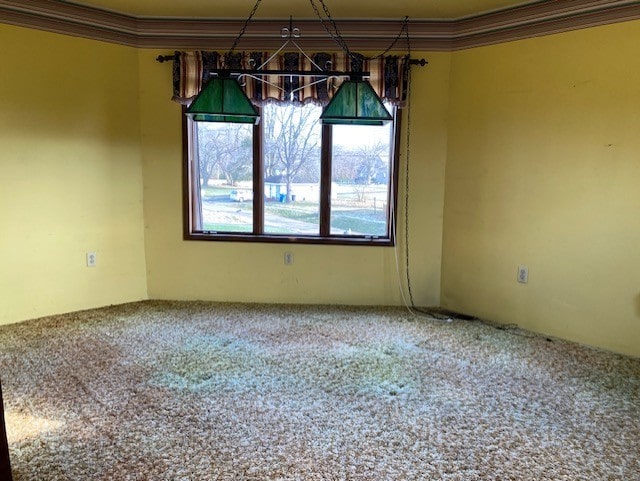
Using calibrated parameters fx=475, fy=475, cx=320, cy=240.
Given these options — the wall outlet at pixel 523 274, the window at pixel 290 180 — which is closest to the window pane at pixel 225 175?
the window at pixel 290 180

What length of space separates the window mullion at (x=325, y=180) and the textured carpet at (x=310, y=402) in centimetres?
88

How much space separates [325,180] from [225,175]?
87 cm

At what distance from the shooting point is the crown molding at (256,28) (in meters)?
3.39

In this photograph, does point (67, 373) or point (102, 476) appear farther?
point (67, 373)

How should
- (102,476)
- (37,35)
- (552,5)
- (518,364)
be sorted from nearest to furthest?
1. (102,476)
2. (518,364)
3. (552,5)
4. (37,35)

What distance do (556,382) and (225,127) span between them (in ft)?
10.2

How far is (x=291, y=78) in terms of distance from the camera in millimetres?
3709

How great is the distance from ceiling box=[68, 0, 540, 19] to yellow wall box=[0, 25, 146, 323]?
16.9 inches

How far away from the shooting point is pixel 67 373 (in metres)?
2.78

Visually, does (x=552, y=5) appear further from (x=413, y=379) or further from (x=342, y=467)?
(x=342, y=467)

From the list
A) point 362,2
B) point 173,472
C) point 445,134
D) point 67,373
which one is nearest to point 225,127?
point 362,2

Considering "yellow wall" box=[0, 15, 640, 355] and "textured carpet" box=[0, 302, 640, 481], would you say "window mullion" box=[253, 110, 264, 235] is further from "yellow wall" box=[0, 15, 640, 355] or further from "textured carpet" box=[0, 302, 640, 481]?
"textured carpet" box=[0, 302, 640, 481]

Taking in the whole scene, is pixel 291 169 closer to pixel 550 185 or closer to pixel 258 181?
pixel 258 181

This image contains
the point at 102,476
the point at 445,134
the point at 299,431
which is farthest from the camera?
the point at 445,134
